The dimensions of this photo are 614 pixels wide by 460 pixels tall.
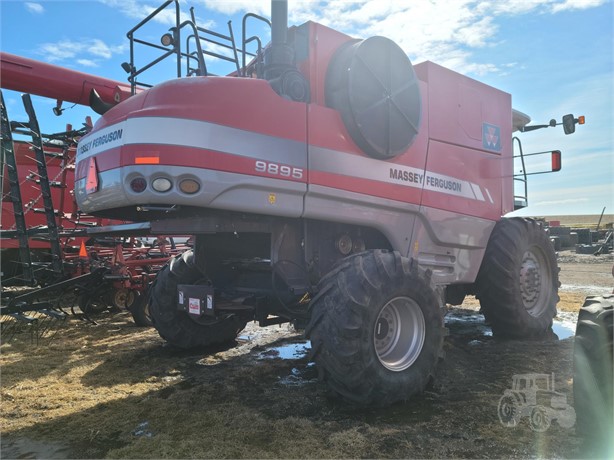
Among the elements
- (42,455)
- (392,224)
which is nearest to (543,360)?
(392,224)

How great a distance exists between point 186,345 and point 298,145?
290 centimetres

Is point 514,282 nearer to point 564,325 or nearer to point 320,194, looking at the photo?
point 564,325

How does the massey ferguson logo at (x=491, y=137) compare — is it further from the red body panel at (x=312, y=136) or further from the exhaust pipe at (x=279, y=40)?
the exhaust pipe at (x=279, y=40)

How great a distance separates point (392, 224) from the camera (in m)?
4.46

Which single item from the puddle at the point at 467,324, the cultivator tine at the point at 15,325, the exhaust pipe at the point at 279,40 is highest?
the exhaust pipe at the point at 279,40

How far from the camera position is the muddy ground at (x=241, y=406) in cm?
301

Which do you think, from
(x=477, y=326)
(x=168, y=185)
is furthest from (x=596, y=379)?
(x=477, y=326)

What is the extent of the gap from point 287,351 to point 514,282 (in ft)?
9.39

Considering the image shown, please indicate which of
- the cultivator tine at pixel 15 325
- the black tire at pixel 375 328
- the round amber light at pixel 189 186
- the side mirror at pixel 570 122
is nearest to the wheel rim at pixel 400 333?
the black tire at pixel 375 328

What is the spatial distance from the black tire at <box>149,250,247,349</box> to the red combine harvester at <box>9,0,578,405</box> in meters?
0.02

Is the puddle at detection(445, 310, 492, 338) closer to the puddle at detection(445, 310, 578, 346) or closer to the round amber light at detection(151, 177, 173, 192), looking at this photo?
the puddle at detection(445, 310, 578, 346)

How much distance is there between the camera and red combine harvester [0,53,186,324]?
536 centimetres

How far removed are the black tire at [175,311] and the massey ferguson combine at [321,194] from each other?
0.05 ft

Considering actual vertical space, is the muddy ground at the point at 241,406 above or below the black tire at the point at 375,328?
below
